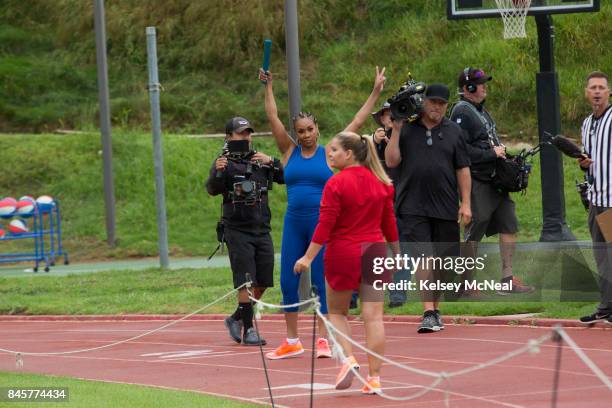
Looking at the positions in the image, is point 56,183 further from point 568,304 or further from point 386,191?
point 386,191

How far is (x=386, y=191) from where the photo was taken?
9.71 m

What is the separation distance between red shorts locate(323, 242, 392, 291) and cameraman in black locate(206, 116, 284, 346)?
2802 mm

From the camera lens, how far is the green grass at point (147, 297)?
13406 millimetres

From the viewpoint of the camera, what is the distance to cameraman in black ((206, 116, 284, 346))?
12.5 metres

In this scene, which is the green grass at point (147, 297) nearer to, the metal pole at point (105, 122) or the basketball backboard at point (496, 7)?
the basketball backboard at point (496, 7)

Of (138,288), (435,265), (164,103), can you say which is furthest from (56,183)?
(435,265)

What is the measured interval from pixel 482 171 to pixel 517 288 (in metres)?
1.21

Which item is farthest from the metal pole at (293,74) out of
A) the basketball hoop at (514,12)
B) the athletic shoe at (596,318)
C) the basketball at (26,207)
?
the basketball at (26,207)

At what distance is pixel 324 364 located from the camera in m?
11.1

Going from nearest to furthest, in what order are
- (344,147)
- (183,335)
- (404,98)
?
(344,147)
(404,98)
(183,335)

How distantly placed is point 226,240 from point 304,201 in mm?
1432

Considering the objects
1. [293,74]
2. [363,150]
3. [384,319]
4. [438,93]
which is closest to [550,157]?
[293,74]

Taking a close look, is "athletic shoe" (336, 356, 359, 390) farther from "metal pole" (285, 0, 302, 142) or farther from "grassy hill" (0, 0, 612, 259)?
"grassy hill" (0, 0, 612, 259)

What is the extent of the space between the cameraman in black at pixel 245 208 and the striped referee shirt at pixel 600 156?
9.06 feet
